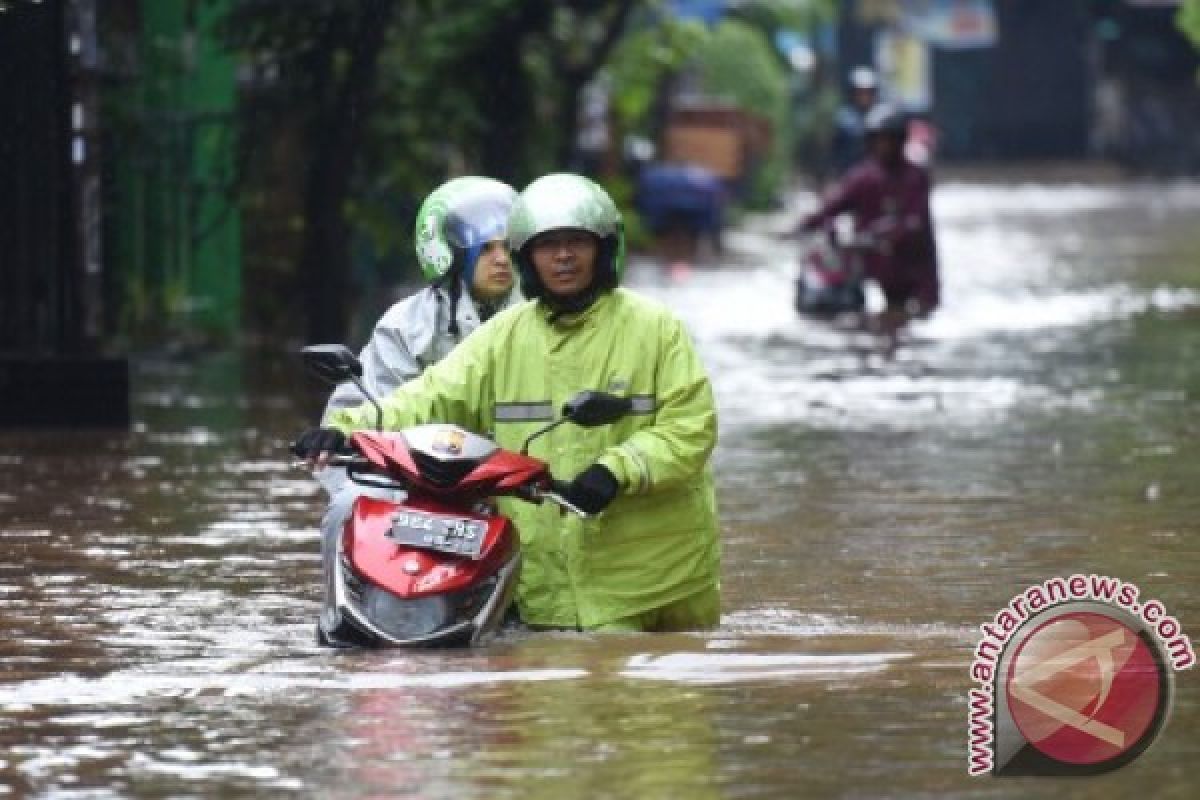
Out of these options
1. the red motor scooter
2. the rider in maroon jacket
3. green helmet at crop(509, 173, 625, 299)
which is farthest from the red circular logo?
the rider in maroon jacket

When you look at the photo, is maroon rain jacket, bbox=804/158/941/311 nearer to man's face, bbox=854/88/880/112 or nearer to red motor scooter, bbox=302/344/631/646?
man's face, bbox=854/88/880/112

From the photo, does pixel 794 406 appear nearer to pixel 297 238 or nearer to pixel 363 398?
pixel 297 238

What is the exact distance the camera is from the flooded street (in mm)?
8773

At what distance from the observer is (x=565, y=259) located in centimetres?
1052

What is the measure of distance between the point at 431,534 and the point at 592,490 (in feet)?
1.55

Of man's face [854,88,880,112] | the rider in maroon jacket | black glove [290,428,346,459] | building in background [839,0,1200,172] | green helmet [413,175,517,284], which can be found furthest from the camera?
building in background [839,0,1200,172]

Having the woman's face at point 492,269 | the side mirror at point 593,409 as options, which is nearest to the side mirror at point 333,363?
the side mirror at point 593,409

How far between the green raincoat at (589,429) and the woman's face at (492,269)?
669 millimetres

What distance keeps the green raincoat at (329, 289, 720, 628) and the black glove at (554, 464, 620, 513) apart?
34 centimetres

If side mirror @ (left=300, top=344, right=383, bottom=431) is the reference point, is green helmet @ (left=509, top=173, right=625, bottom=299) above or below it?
above

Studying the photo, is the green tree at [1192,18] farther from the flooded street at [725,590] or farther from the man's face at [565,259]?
the man's face at [565,259]

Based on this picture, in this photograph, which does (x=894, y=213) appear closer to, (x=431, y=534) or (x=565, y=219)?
(x=565, y=219)

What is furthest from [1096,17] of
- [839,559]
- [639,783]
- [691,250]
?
[639,783]

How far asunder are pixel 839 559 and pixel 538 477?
3835 millimetres
